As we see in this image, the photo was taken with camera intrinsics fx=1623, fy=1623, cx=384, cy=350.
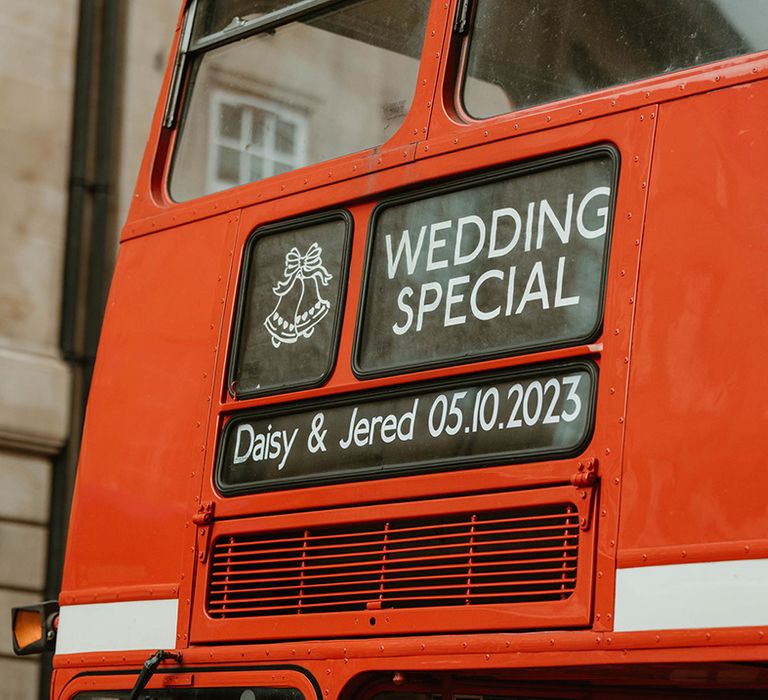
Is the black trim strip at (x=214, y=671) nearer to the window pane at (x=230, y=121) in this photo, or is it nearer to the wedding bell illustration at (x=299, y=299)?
the wedding bell illustration at (x=299, y=299)

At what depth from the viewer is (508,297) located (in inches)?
173

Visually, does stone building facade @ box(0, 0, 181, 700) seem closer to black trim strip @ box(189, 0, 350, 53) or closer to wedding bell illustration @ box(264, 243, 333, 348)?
black trim strip @ box(189, 0, 350, 53)

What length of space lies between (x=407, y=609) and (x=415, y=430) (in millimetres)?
493

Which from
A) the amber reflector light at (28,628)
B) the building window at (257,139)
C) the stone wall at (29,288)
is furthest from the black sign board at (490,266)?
the stone wall at (29,288)

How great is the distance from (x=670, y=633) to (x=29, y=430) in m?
9.38

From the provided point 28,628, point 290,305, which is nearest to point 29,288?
point 28,628

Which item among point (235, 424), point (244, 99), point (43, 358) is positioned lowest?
point (235, 424)

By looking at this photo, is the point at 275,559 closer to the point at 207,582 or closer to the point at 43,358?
the point at 207,582

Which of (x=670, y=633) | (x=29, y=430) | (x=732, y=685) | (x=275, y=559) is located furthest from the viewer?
(x=29, y=430)

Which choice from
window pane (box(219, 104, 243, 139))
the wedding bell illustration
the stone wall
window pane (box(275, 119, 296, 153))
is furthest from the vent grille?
the stone wall

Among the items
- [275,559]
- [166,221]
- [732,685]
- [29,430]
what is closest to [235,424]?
[275,559]

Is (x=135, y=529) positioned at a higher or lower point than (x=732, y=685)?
higher

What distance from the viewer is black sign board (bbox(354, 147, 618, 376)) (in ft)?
14.0

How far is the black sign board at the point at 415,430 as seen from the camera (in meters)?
4.20
